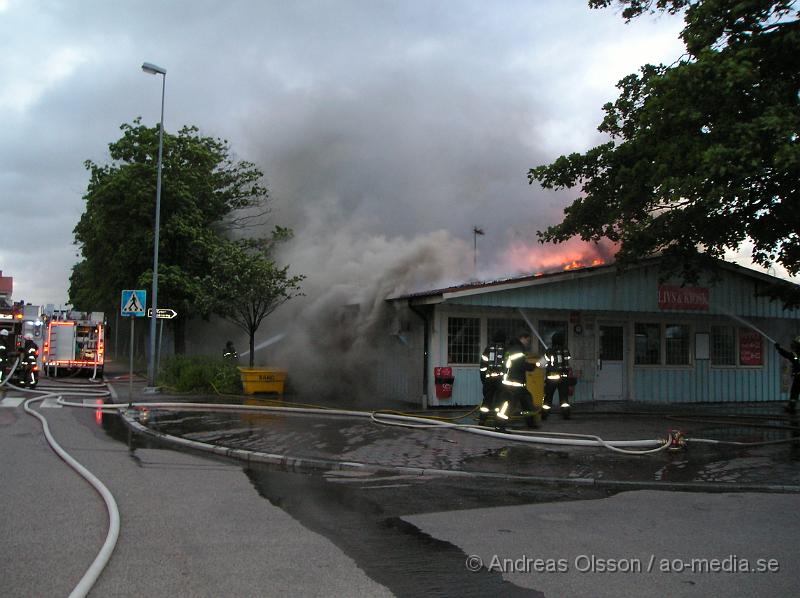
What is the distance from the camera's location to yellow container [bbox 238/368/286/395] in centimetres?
1630

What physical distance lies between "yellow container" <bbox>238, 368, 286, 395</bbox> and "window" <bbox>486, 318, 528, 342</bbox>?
543 cm

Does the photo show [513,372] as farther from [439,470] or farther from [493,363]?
[439,470]

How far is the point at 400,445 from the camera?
9.35m

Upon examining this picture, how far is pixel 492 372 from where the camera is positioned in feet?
34.9

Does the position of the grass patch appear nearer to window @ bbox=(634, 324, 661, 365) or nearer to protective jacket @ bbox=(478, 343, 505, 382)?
protective jacket @ bbox=(478, 343, 505, 382)

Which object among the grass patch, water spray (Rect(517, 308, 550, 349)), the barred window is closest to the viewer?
water spray (Rect(517, 308, 550, 349))

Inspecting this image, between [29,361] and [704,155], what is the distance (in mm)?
17565

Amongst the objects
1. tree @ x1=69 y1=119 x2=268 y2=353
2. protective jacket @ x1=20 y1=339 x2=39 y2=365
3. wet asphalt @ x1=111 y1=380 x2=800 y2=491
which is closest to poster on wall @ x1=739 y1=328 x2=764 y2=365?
wet asphalt @ x1=111 y1=380 x2=800 y2=491

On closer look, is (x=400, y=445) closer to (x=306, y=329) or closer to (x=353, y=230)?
(x=306, y=329)

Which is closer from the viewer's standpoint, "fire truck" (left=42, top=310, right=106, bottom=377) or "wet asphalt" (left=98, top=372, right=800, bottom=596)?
"wet asphalt" (left=98, top=372, right=800, bottom=596)

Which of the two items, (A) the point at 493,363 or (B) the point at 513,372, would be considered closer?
(B) the point at 513,372

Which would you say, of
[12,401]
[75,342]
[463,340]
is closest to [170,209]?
[75,342]

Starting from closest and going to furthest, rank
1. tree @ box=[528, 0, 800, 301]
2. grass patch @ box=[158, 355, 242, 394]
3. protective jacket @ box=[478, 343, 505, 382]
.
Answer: tree @ box=[528, 0, 800, 301] → protective jacket @ box=[478, 343, 505, 382] → grass patch @ box=[158, 355, 242, 394]

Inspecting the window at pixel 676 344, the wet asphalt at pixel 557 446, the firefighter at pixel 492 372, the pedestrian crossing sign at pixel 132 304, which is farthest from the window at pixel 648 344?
the pedestrian crossing sign at pixel 132 304
